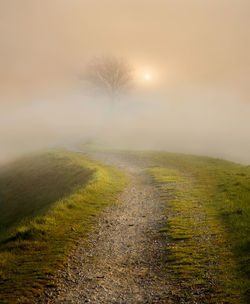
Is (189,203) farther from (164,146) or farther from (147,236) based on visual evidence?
(164,146)

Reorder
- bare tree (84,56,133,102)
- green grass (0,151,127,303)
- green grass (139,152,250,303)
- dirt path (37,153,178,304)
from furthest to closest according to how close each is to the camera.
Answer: bare tree (84,56,133,102) → green grass (0,151,127,303) → green grass (139,152,250,303) → dirt path (37,153,178,304)

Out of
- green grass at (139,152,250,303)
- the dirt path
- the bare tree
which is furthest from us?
the bare tree

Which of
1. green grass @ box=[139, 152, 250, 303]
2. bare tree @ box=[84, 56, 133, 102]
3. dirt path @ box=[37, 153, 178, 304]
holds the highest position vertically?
bare tree @ box=[84, 56, 133, 102]

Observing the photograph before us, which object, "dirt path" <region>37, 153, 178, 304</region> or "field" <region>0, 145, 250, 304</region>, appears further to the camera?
"field" <region>0, 145, 250, 304</region>

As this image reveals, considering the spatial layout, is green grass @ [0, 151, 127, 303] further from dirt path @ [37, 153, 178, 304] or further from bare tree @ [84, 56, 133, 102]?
bare tree @ [84, 56, 133, 102]

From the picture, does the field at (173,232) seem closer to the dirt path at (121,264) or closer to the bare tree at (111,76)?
the dirt path at (121,264)

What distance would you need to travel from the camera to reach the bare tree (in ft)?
247

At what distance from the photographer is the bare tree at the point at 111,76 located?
247ft

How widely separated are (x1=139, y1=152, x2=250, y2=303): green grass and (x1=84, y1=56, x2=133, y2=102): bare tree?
5789cm

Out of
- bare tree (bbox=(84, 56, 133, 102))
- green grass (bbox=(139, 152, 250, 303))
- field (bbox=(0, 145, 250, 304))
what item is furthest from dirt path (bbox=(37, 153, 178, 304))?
bare tree (bbox=(84, 56, 133, 102))

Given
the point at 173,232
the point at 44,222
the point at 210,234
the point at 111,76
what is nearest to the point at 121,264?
the point at 173,232

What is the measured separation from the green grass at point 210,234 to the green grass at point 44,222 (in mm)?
4814

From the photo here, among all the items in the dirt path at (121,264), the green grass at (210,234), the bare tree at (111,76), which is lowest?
the dirt path at (121,264)

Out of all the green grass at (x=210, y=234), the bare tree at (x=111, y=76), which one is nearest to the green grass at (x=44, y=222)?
the green grass at (x=210, y=234)
